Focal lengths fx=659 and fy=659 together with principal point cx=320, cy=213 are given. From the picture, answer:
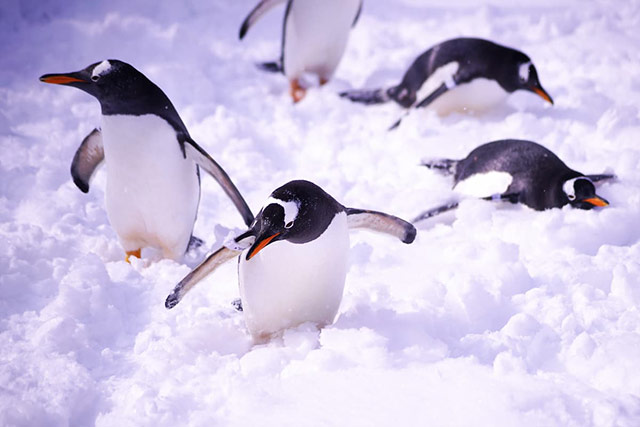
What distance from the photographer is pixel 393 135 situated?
3584mm

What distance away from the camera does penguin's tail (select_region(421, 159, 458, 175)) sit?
308cm

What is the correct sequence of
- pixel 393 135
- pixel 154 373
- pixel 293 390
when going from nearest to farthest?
pixel 293 390, pixel 154 373, pixel 393 135

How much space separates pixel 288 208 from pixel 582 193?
4.59ft

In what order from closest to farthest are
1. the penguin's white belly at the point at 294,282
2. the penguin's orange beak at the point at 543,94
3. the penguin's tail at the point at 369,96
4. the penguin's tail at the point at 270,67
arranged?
the penguin's white belly at the point at 294,282 → the penguin's orange beak at the point at 543,94 → the penguin's tail at the point at 369,96 → the penguin's tail at the point at 270,67

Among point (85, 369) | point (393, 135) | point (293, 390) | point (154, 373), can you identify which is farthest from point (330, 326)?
point (393, 135)

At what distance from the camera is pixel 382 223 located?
6.49 feet

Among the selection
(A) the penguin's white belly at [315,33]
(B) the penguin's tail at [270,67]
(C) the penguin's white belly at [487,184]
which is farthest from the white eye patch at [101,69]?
(B) the penguin's tail at [270,67]

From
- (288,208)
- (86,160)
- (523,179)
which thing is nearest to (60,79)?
(86,160)

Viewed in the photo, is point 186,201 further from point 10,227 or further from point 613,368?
point 613,368

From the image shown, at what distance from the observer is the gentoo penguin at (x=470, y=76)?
3.58 m

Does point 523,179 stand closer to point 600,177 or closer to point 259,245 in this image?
point 600,177

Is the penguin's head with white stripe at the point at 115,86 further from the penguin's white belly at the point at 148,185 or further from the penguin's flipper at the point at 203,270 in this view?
the penguin's flipper at the point at 203,270

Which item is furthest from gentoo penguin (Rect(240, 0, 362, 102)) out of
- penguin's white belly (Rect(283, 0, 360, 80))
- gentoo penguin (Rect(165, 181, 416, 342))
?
gentoo penguin (Rect(165, 181, 416, 342))

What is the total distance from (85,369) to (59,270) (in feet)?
1.91
